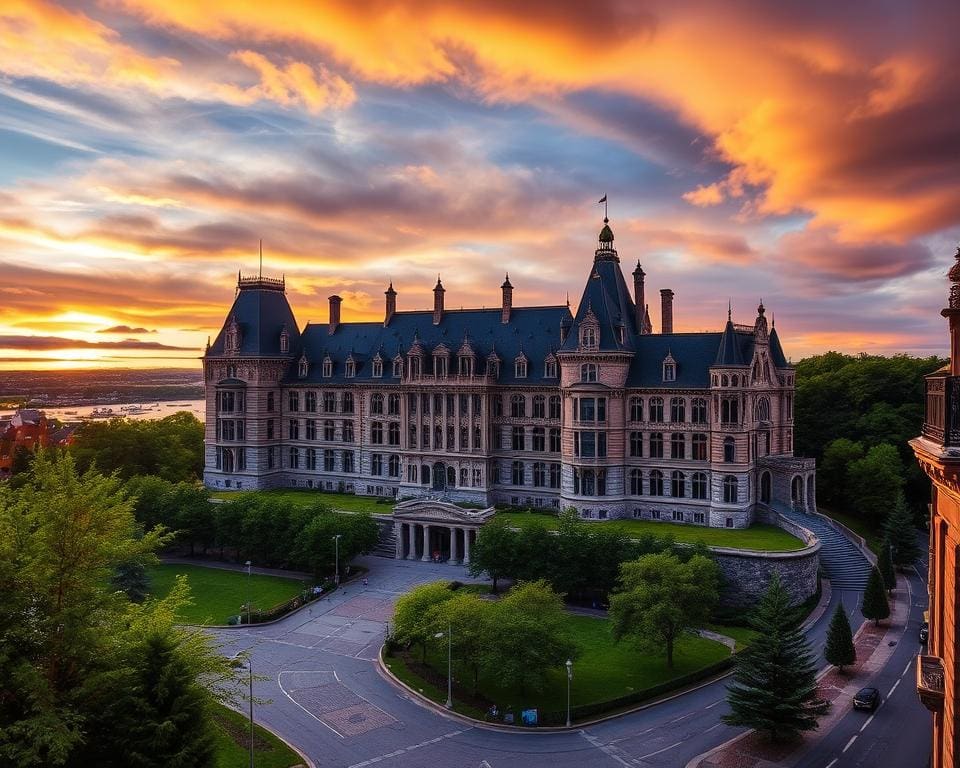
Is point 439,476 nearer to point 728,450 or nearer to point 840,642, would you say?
point 728,450

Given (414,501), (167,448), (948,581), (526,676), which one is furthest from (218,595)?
(948,581)

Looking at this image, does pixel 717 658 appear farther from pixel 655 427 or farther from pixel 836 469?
pixel 836 469

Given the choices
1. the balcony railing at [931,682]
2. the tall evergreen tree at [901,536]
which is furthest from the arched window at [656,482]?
the balcony railing at [931,682]

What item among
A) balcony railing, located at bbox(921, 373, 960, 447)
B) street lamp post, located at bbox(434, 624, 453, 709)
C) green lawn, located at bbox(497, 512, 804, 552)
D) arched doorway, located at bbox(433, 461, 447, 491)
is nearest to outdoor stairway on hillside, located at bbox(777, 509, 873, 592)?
green lawn, located at bbox(497, 512, 804, 552)

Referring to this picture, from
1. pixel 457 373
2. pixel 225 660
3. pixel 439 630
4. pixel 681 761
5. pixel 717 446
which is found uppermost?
pixel 457 373

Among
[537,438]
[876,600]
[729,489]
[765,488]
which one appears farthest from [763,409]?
[537,438]

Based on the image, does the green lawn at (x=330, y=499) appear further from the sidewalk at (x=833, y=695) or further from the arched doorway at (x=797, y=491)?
the sidewalk at (x=833, y=695)
